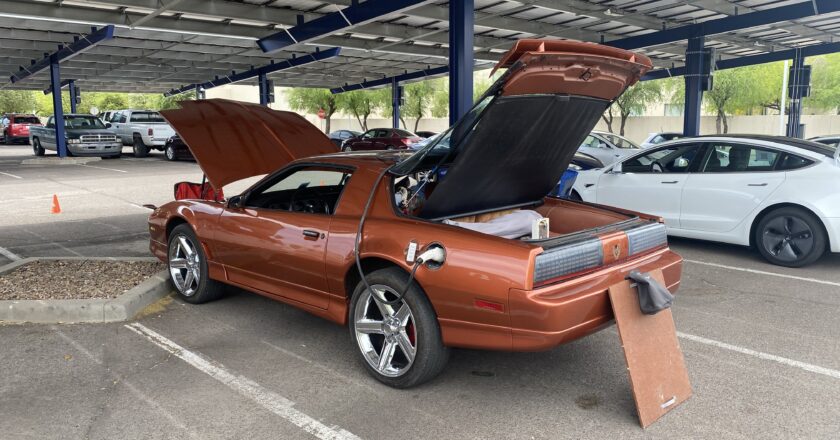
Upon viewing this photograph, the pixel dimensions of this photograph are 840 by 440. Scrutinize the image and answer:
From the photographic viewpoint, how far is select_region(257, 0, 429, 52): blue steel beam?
12328 millimetres

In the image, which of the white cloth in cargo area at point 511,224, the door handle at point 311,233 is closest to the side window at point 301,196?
the door handle at point 311,233

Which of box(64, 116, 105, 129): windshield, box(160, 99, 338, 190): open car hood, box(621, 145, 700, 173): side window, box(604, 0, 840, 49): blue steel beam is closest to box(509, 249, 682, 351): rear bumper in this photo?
box(160, 99, 338, 190): open car hood

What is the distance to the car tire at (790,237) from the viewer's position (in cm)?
676

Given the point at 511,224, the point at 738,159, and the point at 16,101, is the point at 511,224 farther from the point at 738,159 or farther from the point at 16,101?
the point at 16,101

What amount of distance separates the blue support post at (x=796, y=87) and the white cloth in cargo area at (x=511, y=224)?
22135 mm

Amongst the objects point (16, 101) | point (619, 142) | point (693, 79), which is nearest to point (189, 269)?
point (619, 142)

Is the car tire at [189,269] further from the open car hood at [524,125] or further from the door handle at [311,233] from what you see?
the open car hood at [524,125]

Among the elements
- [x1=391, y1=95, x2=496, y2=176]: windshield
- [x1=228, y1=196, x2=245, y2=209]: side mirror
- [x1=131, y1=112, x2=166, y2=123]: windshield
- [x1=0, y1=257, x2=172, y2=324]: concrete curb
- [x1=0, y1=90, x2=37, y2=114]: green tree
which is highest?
[x1=0, y1=90, x2=37, y2=114]: green tree

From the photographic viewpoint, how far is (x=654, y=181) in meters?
8.09

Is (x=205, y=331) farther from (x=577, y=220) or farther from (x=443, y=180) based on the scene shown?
(x=577, y=220)

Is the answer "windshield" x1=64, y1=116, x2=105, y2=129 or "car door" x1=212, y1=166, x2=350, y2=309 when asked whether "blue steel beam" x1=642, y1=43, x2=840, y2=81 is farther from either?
"windshield" x1=64, y1=116, x2=105, y2=129

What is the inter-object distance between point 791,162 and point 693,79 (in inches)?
472

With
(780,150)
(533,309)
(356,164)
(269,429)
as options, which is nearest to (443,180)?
(356,164)

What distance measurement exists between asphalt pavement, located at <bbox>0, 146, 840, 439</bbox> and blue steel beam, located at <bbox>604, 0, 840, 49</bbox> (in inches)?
423
